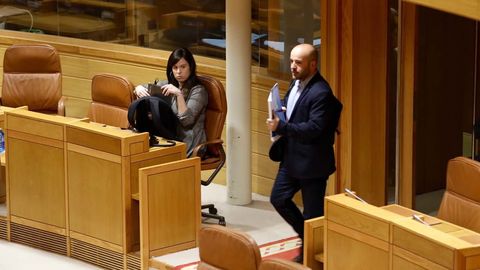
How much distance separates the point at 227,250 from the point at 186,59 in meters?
2.63

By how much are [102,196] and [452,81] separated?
2.37 metres

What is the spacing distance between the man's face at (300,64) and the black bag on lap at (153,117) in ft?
4.40

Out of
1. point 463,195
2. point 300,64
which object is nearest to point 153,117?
point 300,64

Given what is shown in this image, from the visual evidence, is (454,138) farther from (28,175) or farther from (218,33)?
(28,175)

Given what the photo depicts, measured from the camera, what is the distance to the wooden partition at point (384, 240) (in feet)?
16.5

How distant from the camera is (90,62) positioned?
9539 millimetres

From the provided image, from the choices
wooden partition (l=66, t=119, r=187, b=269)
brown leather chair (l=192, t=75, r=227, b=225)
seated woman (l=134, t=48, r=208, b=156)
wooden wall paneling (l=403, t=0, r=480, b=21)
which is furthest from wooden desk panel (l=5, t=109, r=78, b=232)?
wooden wall paneling (l=403, t=0, r=480, b=21)

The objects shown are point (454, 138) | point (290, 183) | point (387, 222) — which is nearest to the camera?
point (387, 222)

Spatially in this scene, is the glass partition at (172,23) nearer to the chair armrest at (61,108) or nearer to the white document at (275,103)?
the chair armrest at (61,108)

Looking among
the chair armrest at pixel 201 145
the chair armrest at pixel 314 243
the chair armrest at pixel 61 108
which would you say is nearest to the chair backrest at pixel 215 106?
the chair armrest at pixel 201 145

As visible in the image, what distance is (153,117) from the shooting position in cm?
734

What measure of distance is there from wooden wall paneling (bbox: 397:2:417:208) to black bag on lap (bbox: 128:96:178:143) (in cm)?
151

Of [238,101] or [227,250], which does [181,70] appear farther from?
[227,250]

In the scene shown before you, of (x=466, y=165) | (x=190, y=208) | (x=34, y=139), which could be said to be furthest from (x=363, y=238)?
(x=34, y=139)
